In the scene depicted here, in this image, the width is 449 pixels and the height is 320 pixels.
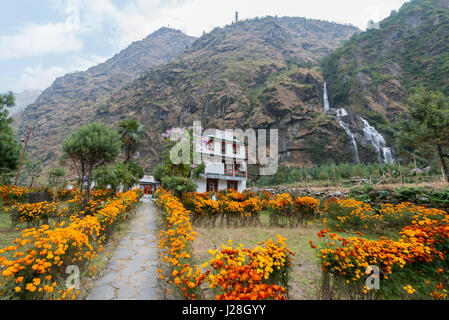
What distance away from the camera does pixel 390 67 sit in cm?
5238

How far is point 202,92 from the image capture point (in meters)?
67.1

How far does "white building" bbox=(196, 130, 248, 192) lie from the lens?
76.0ft

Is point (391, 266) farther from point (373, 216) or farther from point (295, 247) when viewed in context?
point (373, 216)

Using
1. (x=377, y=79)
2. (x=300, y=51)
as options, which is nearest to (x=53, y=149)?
(x=377, y=79)

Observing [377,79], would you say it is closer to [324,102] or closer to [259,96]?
[324,102]

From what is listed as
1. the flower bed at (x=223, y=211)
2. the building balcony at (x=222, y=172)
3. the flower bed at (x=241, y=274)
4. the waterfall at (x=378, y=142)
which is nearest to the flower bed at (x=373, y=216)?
the flower bed at (x=223, y=211)

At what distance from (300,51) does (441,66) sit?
198 ft

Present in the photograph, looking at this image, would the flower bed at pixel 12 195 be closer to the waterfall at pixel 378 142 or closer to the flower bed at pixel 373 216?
the flower bed at pixel 373 216

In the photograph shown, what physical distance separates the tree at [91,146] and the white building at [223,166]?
14619 millimetres

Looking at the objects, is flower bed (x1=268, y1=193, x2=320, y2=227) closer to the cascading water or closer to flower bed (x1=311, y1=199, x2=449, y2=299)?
flower bed (x1=311, y1=199, x2=449, y2=299)

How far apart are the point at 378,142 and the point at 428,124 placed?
30542 millimetres

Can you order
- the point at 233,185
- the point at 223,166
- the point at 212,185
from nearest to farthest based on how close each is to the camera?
1. the point at 212,185
2. the point at 223,166
3. the point at 233,185

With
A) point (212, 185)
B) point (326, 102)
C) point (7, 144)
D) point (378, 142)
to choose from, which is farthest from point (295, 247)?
point (326, 102)

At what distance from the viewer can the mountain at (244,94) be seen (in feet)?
156
